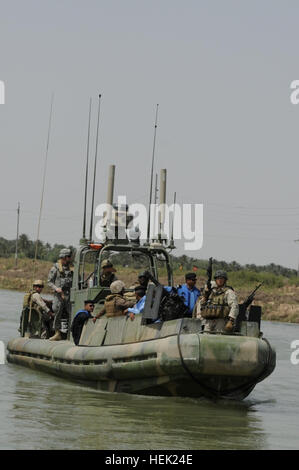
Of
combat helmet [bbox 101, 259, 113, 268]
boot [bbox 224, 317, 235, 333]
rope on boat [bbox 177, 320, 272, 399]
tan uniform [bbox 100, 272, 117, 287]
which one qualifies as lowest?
rope on boat [bbox 177, 320, 272, 399]

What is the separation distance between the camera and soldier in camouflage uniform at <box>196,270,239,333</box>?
14.6 metres

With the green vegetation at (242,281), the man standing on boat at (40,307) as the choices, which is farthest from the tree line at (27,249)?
the man standing on boat at (40,307)

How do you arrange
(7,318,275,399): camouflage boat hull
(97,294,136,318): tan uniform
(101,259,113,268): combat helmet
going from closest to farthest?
(7,318,275,399): camouflage boat hull → (97,294,136,318): tan uniform → (101,259,113,268): combat helmet

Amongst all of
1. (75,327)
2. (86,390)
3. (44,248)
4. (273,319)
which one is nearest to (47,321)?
(75,327)

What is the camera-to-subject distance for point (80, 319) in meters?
17.5

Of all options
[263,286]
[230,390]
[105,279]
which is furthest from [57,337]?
[263,286]

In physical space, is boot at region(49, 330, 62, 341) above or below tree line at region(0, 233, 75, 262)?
below

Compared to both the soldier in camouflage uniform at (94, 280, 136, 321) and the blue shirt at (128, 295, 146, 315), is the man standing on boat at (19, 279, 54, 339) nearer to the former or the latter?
the soldier in camouflage uniform at (94, 280, 136, 321)

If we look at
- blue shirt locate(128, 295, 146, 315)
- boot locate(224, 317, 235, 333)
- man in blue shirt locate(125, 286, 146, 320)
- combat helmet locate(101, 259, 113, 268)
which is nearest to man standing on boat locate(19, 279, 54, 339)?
combat helmet locate(101, 259, 113, 268)

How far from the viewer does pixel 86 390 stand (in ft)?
53.9

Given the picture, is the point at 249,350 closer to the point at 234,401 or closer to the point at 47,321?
the point at 234,401

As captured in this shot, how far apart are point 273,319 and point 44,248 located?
56.2m

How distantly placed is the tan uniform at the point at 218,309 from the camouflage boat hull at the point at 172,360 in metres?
0.19

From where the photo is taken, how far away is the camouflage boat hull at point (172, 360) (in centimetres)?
1418
